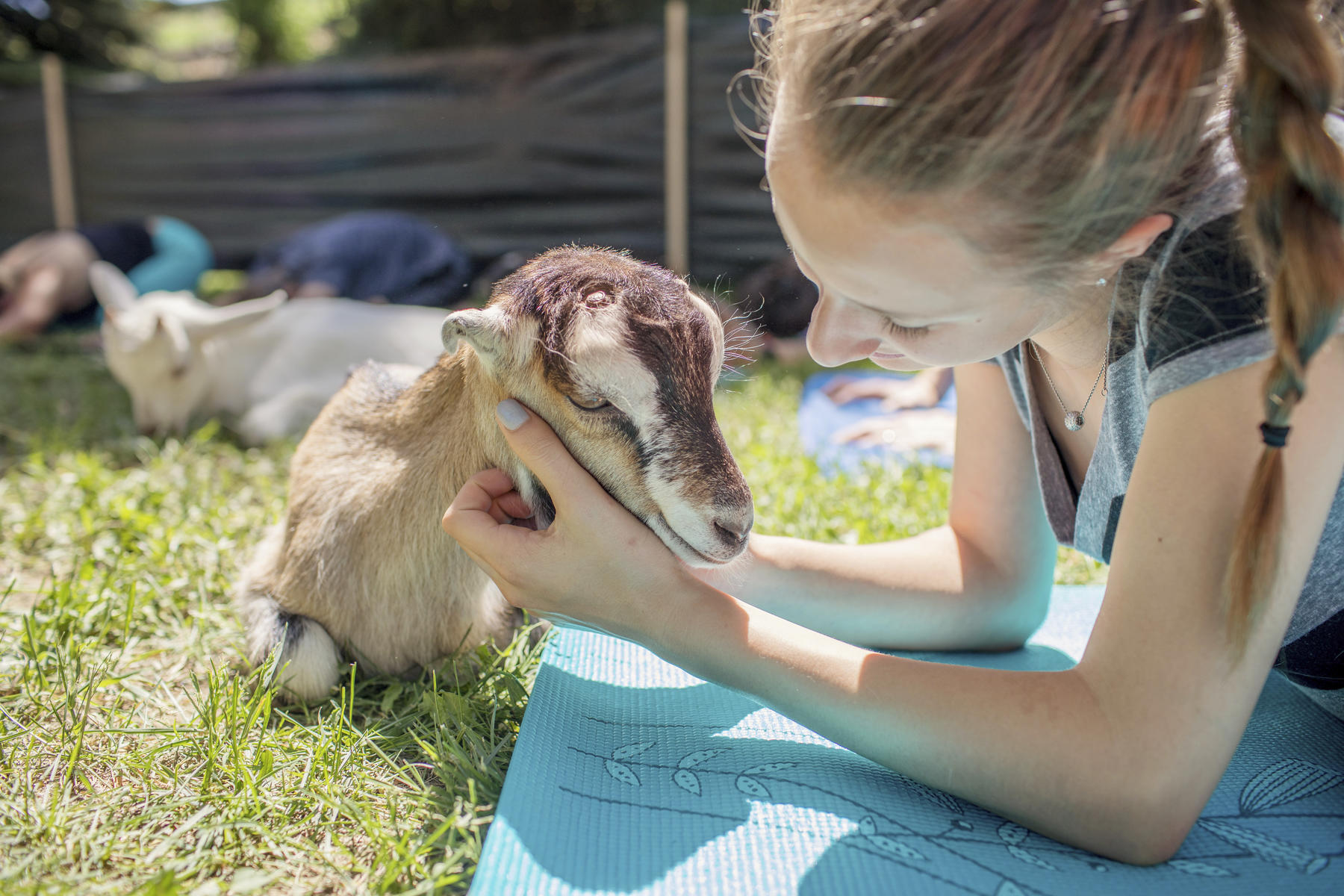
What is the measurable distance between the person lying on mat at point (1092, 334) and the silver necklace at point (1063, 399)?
6 cm

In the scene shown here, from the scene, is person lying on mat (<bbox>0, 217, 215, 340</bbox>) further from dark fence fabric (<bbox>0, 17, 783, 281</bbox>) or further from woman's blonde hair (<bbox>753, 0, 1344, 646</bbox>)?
woman's blonde hair (<bbox>753, 0, 1344, 646</bbox>)

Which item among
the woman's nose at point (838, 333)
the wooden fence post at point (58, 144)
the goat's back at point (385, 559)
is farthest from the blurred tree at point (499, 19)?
the woman's nose at point (838, 333)

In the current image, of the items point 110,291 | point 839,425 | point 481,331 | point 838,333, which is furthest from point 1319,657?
point 110,291

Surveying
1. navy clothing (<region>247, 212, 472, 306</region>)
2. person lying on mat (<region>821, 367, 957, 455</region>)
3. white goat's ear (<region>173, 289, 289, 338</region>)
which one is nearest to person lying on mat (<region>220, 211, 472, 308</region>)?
navy clothing (<region>247, 212, 472, 306</region>)

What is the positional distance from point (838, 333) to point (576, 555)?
0.56m

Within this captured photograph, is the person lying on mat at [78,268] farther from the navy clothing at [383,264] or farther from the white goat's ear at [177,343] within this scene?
the white goat's ear at [177,343]

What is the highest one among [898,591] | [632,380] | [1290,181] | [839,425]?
[1290,181]

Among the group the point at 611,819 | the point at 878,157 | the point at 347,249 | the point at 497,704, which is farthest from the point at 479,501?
the point at 347,249

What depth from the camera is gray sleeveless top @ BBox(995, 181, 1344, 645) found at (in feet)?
4.09

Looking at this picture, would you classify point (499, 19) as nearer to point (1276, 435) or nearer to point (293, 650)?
point (293, 650)

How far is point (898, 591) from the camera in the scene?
2.09 meters

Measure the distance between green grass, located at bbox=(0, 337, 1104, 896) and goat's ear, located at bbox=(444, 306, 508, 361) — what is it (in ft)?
2.28

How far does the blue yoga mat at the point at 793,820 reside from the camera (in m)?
1.34

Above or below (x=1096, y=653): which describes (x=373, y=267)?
below
